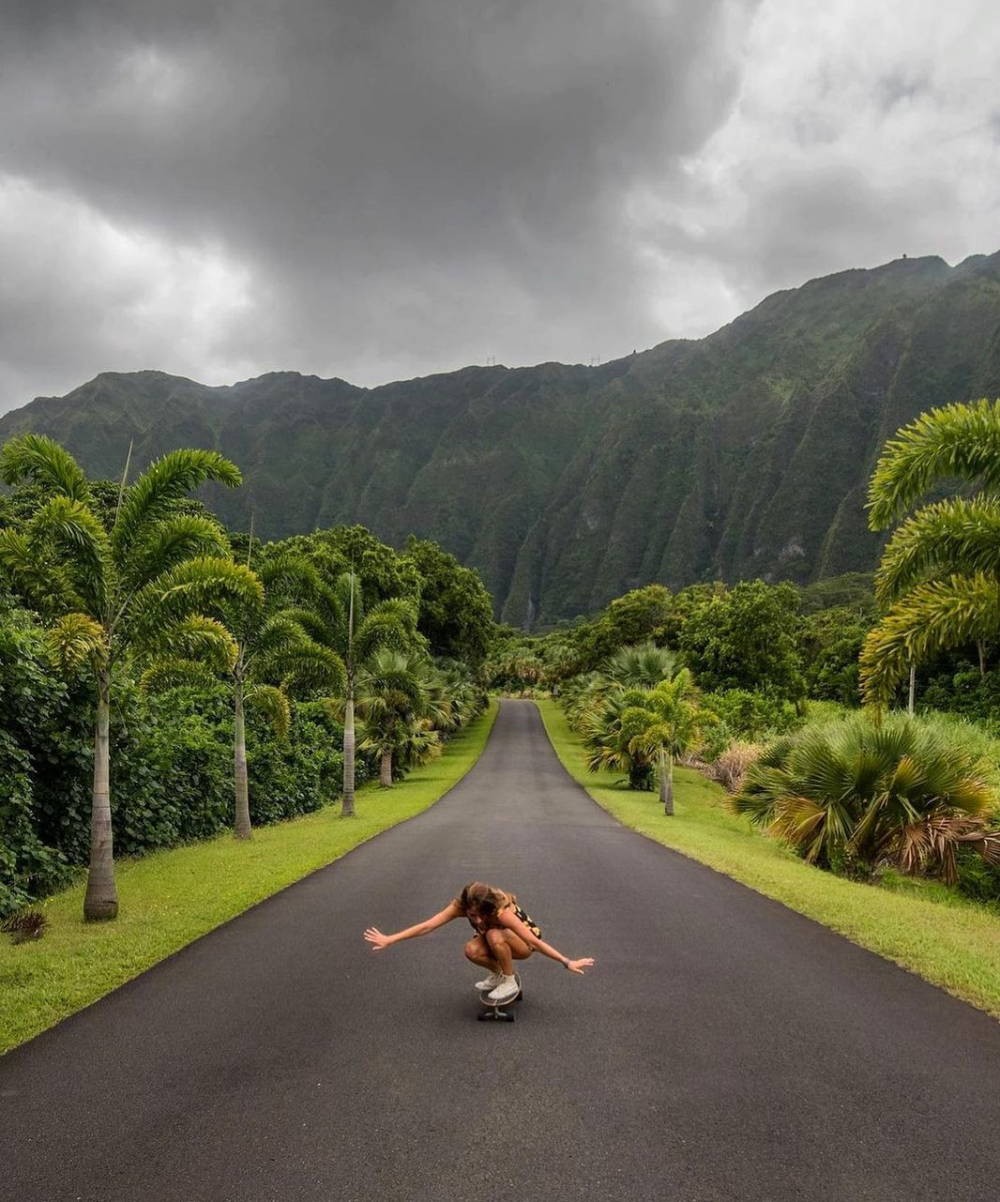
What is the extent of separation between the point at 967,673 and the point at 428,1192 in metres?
47.8

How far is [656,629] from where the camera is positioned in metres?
51.7

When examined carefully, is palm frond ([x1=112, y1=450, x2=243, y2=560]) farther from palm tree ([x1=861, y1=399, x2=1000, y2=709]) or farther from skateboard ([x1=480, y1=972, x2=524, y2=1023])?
palm tree ([x1=861, y1=399, x2=1000, y2=709])

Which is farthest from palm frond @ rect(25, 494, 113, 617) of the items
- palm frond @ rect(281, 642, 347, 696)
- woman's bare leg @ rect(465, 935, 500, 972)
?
palm frond @ rect(281, 642, 347, 696)

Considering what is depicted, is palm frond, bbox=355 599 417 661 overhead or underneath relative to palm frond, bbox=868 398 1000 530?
underneath

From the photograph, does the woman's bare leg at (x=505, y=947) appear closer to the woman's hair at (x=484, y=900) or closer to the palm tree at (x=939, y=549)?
the woman's hair at (x=484, y=900)

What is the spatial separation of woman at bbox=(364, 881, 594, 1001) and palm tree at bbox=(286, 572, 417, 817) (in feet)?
50.9

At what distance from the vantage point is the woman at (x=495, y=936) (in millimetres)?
5766

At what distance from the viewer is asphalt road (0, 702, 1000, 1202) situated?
3.70m

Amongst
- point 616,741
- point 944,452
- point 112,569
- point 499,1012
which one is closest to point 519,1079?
point 499,1012

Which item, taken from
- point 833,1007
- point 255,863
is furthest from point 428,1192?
point 255,863

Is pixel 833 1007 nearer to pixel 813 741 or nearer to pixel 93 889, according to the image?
pixel 813 741

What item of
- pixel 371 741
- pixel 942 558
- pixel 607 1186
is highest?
pixel 942 558

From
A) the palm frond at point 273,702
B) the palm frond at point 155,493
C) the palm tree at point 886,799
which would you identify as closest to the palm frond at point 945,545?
the palm tree at point 886,799

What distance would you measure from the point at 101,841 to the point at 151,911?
48.0 inches
